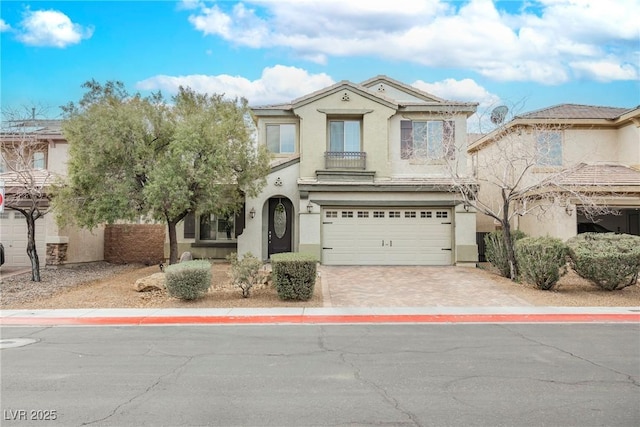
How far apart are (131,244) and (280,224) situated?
7.94 meters

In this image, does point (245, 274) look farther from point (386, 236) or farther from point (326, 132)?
point (326, 132)

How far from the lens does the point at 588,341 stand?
8.73 meters

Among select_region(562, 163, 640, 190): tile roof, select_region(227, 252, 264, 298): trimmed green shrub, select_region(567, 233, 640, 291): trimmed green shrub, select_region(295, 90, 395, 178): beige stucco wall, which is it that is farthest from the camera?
select_region(295, 90, 395, 178): beige stucco wall

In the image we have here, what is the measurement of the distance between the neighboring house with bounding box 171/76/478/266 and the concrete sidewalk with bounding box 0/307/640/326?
7.67 metres

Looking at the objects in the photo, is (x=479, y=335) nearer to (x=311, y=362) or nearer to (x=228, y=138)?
(x=311, y=362)

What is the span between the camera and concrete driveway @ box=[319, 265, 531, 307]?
1307 centimetres

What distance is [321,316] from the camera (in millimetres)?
11289

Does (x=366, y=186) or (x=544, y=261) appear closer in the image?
(x=544, y=261)

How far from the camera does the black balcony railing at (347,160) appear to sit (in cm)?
2034

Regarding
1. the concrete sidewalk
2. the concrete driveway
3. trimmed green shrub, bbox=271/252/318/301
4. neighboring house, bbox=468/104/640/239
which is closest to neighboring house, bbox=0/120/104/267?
the concrete sidewalk

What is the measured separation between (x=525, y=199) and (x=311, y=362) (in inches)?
550

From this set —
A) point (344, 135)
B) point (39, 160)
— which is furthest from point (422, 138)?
point (39, 160)

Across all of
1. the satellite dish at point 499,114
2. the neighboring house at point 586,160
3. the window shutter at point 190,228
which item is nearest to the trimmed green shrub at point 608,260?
the neighboring house at point 586,160

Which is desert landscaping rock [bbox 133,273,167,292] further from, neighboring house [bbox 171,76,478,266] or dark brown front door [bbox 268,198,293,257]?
dark brown front door [bbox 268,198,293,257]
